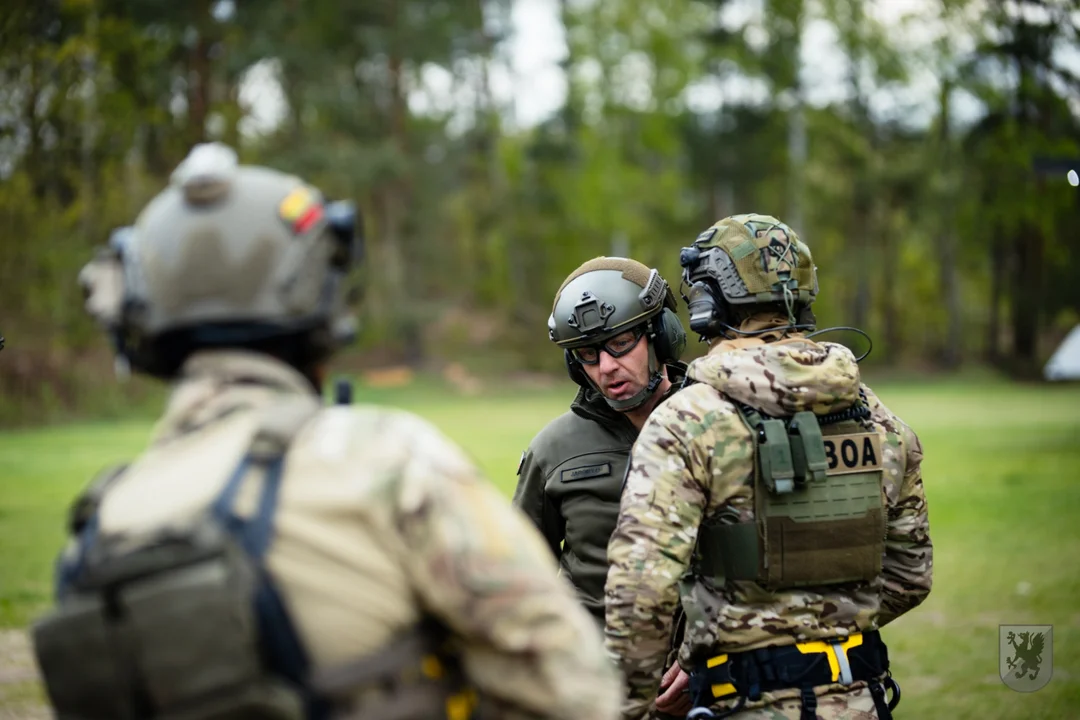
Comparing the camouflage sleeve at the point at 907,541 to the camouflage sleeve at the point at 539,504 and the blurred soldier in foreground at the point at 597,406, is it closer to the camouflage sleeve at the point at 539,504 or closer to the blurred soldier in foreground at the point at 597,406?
the blurred soldier in foreground at the point at 597,406

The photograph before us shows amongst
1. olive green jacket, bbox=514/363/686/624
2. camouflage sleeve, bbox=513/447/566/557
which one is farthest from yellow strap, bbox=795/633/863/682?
camouflage sleeve, bbox=513/447/566/557

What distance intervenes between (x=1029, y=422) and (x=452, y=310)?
33458 millimetres

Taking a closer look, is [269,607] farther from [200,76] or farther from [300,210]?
[200,76]

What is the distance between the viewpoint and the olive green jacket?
426 cm

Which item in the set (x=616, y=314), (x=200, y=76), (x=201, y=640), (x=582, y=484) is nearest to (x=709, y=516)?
(x=582, y=484)

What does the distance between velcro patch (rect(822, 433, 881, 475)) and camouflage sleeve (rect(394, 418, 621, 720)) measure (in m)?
1.48

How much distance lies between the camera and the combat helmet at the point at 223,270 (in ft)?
7.57

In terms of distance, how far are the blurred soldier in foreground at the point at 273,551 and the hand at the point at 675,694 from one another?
5.41 ft

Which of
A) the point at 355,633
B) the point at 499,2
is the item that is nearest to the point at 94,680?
the point at 355,633

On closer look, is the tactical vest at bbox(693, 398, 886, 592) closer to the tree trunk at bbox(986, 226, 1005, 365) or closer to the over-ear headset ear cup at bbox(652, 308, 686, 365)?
the over-ear headset ear cup at bbox(652, 308, 686, 365)

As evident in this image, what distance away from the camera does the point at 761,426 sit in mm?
3418

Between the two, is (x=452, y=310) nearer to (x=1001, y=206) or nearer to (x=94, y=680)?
(x=1001, y=206)

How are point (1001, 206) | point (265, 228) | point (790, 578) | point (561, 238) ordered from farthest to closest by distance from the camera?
point (561, 238) < point (1001, 206) < point (790, 578) < point (265, 228)

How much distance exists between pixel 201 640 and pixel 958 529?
1339 centimetres
